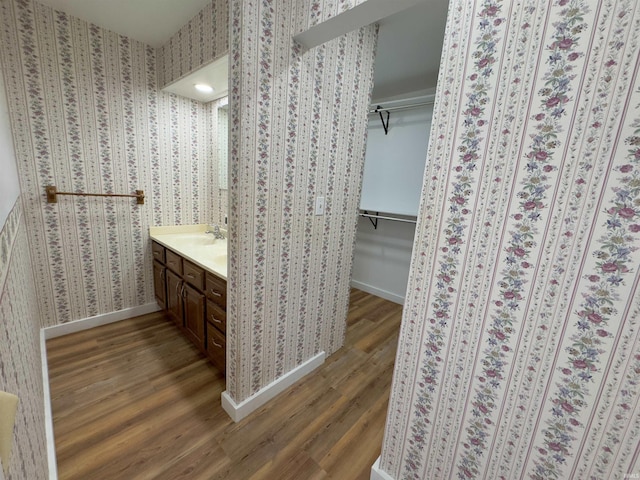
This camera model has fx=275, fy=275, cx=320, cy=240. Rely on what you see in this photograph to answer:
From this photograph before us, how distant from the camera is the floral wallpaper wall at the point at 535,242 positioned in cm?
67

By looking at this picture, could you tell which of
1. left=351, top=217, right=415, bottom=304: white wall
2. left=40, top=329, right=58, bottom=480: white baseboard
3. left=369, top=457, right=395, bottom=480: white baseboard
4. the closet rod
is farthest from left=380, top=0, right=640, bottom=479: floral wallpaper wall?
left=351, top=217, right=415, bottom=304: white wall

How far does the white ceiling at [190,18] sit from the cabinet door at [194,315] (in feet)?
5.53

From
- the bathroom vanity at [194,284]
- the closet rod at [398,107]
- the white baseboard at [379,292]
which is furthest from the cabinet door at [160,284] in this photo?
the closet rod at [398,107]

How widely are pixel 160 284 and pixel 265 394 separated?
4.91ft

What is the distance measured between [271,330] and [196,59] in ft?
6.41

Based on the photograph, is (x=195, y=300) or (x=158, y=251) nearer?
(x=195, y=300)

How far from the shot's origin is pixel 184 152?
8.61 ft

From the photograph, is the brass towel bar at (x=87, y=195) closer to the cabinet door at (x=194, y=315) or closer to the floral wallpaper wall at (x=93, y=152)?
the floral wallpaper wall at (x=93, y=152)

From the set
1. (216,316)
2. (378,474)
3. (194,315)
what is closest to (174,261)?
(194,315)

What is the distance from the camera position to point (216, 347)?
185 centimetres

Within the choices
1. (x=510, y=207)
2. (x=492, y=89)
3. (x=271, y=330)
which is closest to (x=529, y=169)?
(x=510, y=207)

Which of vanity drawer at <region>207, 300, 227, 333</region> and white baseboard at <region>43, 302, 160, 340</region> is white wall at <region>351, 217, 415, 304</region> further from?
white baseboard at <region>43, 302, 160, 340</region>

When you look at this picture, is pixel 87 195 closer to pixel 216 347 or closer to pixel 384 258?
pixel 216 347

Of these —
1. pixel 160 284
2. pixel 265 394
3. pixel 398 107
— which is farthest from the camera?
pixel 398 107
